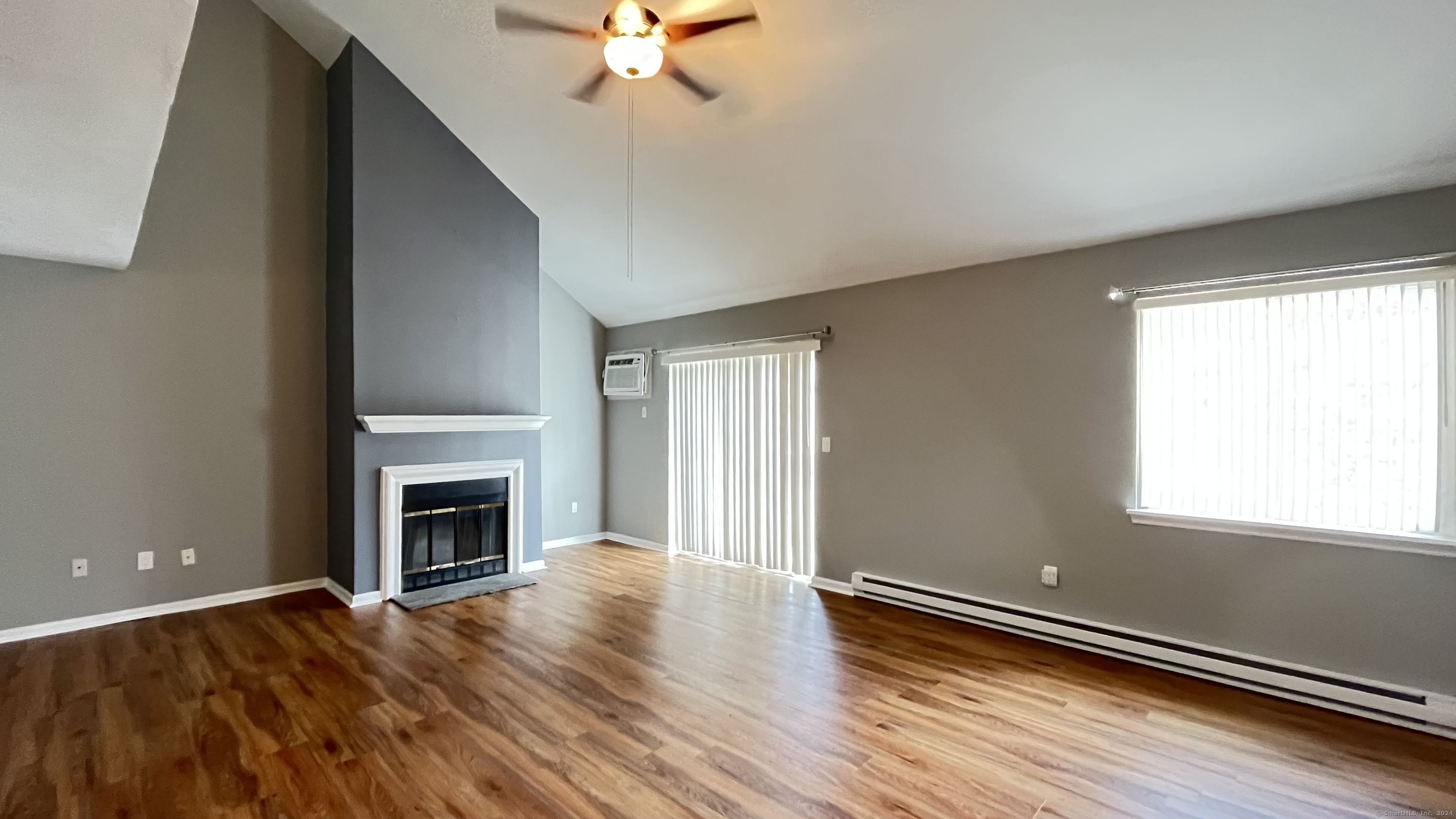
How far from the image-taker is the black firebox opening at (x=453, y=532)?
4.68 meters

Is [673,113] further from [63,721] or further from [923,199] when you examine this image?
[63,721]

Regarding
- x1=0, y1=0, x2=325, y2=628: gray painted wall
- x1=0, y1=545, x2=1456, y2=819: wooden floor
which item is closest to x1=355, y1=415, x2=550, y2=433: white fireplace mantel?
x1=0, y1=0, x2=325, y2=628: gray painted wall

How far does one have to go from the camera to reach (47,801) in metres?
2.16

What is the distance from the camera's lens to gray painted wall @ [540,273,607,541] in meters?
6.34

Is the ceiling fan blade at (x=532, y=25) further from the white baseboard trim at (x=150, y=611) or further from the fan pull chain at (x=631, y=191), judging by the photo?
the white baseboard trim at (x=150, y=611)

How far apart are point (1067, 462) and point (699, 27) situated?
3.07m

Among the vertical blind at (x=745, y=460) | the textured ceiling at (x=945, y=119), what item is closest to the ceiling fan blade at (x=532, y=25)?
the textured ceiling at (x=945, y=119)

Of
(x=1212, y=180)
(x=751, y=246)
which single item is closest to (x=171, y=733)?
(x=751, y=246)

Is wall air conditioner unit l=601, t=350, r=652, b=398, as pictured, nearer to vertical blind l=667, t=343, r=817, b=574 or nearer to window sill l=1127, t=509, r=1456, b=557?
vertical blind l=667, t=343, r=817, b=574

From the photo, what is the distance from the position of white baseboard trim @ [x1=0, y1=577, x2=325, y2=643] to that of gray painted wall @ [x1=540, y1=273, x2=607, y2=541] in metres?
2.06

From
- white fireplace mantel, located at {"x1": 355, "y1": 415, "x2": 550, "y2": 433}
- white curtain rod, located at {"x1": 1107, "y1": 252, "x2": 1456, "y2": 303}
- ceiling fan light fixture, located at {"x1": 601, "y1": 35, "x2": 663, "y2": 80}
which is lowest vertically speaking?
white fireplace mantel, located at {"x1": 355, "y1": 415, "x2": 550, "y2": 433}

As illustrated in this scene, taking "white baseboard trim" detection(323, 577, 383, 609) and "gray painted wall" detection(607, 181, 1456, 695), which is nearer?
"gray painted wall" detection(607, 181, 1456, 695)

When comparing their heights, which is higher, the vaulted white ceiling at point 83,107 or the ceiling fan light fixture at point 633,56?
the ceiling fan light fixture at point 633,56

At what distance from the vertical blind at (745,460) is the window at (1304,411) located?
236 centimetres
